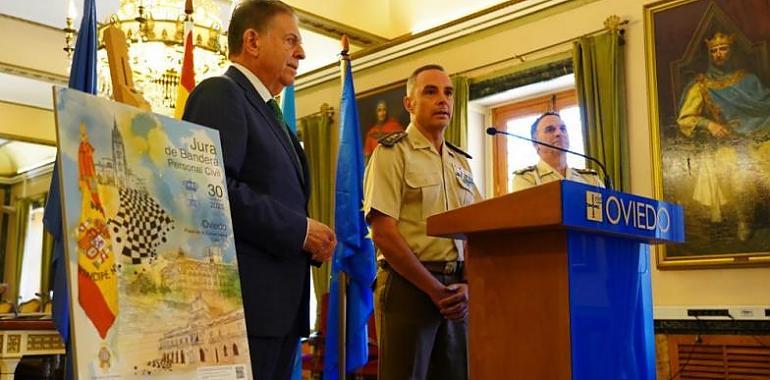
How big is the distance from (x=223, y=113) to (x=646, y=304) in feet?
3.77

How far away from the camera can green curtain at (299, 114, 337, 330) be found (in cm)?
652

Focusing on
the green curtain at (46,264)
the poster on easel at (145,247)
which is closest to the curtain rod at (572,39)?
the poster on easel at (145,247)

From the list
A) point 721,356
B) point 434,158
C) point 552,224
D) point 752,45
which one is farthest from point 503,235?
point 752,45

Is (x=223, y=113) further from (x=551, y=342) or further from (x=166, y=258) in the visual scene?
(x=551, y=342)

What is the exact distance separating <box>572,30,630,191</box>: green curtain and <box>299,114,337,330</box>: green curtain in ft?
8.66

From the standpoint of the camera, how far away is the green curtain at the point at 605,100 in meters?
4.39

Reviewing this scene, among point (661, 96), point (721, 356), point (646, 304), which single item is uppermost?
point (661, 96)

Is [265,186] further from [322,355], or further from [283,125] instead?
[322,355]

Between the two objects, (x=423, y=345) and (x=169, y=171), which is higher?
(x=169, y=171)

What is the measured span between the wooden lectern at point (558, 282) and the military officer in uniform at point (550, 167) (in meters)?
0.93

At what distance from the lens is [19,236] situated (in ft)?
Result: 35.2

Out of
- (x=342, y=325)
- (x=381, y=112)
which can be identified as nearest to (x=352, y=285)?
(x=342, y=325)

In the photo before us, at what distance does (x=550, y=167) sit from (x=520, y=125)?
2.65 metres

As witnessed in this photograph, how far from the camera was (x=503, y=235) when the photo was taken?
171 centimetres
